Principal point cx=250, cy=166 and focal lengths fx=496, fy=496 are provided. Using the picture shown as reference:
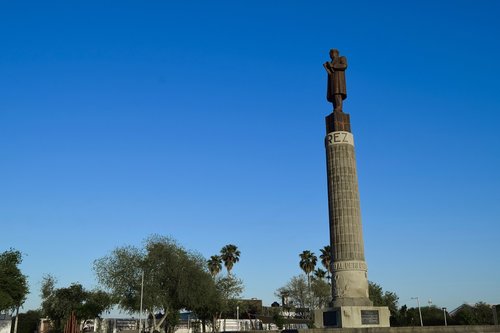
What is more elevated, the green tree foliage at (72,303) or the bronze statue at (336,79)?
the bronze statue at (336,79)

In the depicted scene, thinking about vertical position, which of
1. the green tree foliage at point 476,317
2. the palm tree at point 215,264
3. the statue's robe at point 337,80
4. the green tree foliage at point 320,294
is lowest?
the green tree foliage at point 476,317

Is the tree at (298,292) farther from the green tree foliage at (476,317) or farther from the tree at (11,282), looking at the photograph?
the tree at (11,282)

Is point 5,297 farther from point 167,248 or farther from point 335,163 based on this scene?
point 335,163

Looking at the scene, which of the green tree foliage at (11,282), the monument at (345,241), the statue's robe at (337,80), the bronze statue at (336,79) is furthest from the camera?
the green tree foliage at (11,282)

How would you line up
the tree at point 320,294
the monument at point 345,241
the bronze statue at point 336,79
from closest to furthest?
the monument at point 345,241
the bronze statue at point 336,79
the tree at point 320,294

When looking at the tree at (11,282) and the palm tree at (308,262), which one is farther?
the palm tree at (308,262)

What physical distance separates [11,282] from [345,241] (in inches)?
1326

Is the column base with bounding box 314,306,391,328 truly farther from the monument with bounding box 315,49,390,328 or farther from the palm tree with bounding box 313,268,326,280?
the palm tree with bounding box 313,268,326,280

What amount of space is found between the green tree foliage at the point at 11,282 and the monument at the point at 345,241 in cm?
3094

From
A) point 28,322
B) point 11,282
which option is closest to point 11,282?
point 11,282

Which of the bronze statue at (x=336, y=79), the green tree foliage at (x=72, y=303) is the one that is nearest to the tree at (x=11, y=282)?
the green tree foliage at (x=72, y=303)

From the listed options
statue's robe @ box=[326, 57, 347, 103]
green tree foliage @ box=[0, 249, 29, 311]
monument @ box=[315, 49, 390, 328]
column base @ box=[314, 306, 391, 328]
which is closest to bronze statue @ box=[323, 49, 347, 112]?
statue's robe @ box=[326, 57, 347, 103]

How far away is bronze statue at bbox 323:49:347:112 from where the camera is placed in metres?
40.7

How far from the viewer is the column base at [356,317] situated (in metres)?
34.0
